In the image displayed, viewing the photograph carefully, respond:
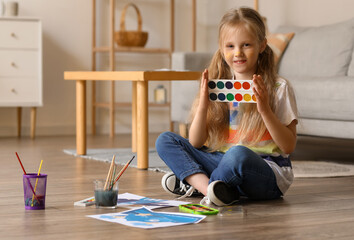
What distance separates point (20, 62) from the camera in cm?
447

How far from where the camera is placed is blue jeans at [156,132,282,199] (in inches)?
73.5

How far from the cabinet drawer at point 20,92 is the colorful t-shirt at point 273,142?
8.99ft

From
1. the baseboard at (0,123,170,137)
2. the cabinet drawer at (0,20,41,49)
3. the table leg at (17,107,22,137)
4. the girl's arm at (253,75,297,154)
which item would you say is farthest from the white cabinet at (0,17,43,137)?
the girl's arm at (253,75,297,154)

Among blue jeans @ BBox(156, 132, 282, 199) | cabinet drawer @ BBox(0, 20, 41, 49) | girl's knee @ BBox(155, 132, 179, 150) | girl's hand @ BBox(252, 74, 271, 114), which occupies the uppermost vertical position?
cabinet drawer @ BBox(0, 20, 41, 49)

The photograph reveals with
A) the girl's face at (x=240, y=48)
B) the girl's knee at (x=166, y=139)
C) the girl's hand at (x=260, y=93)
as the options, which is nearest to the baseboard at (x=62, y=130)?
the girl's knee at (x=166, y=139)

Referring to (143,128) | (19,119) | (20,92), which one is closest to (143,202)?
(143,128)

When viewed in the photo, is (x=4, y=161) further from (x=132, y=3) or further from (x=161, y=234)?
(x=132, y=3)

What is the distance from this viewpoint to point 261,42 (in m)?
1.99

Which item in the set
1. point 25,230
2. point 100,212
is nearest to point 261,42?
point 100,212

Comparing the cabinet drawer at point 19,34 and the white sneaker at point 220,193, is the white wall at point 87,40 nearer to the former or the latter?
the cabinet drawer at point 19,34

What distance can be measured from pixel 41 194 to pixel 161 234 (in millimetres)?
489

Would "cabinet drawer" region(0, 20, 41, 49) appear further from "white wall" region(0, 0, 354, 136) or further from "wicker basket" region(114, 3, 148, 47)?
"wicker basket" region(114, 3, 148, 47)

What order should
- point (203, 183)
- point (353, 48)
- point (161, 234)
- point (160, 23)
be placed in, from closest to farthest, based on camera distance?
point (161, 234) → point (203, 183) → point (353, 48) → point (160, 23)

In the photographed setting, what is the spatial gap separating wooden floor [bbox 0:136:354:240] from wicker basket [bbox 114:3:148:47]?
2230 millimetres
